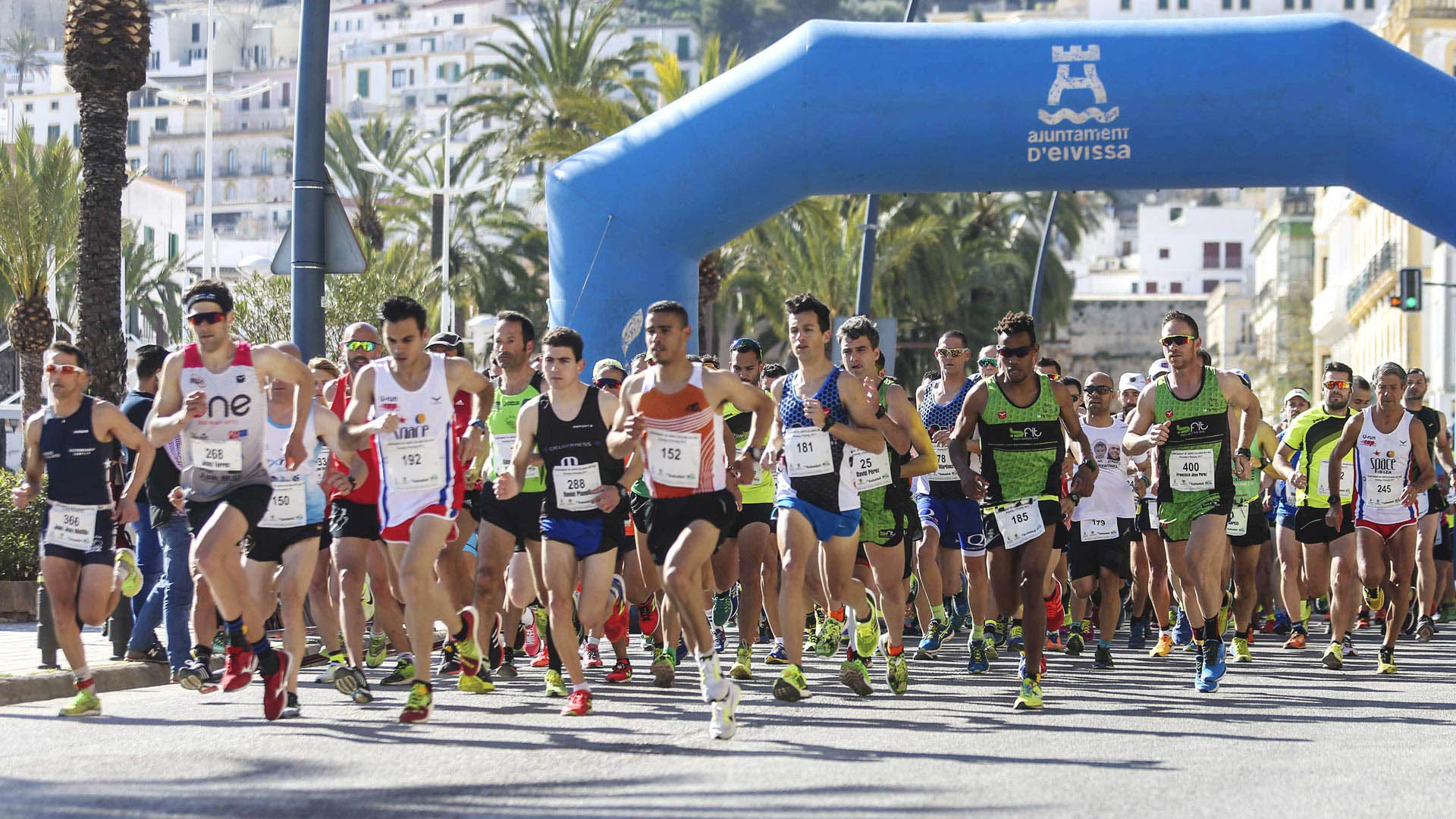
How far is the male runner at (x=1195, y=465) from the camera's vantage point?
10.7m

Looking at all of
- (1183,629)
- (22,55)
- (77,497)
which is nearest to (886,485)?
(77,497)

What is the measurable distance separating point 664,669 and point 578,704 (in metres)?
1.75

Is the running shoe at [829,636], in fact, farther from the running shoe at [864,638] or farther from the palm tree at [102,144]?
the palm tree at [102,144]

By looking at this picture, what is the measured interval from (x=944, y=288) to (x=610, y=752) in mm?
30800

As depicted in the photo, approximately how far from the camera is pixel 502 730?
8.75m

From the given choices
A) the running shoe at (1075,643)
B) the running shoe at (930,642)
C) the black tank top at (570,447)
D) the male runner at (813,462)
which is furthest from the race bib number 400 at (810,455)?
the running shoe at (1075,643)

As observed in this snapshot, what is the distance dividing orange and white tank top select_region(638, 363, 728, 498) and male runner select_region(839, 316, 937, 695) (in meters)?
1.28

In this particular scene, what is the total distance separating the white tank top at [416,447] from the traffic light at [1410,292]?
24.8m

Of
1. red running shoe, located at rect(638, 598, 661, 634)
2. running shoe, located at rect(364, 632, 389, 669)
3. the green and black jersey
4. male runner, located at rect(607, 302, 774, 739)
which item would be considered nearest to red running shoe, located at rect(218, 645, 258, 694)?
male runner, located at rect(607, 302, 774, 739)

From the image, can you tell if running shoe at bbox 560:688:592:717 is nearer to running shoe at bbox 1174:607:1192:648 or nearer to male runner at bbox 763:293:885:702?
male runner at bbox 763:293:885:702

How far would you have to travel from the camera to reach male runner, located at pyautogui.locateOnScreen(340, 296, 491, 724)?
29.3 feet

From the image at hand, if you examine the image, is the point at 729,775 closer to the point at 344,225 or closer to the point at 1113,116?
the point at 344,225

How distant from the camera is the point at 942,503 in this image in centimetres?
1312

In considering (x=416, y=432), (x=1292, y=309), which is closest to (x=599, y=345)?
(x=416, y=432)
